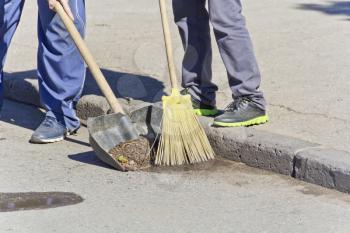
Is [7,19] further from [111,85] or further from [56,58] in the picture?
[111,85]

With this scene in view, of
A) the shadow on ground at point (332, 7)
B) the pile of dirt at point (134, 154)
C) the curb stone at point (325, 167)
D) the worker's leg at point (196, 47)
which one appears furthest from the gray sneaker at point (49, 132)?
the shadow on ground at point (332, 7)

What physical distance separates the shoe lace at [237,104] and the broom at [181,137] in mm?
314

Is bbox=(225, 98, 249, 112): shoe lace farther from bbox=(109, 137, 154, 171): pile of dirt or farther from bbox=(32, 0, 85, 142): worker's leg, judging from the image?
bbox=(32, 0, 85, 142): worker's leg

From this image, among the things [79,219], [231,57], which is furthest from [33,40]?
[79,219]

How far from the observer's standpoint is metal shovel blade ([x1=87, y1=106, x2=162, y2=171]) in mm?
5234

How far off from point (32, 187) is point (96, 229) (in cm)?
81

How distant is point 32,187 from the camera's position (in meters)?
4.99

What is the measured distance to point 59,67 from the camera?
5945 millimetres

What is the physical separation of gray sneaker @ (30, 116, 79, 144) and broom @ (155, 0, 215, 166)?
895mm

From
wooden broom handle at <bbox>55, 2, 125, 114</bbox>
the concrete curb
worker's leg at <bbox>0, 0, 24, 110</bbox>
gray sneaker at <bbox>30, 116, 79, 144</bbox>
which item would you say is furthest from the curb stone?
worker's leg at <bbox>0, 0, 24, 110</bbox>

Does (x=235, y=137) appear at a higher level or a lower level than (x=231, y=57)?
lower

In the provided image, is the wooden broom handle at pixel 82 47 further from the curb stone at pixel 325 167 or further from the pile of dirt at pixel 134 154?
the curb stone at pixel 325 167

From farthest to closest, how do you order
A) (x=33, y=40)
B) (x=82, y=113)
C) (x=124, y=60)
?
(x=33, y=40), (x=124, y=60), (x=82, y=113)

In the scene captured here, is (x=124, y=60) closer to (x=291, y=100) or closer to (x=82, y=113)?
(x=82, y=113)
